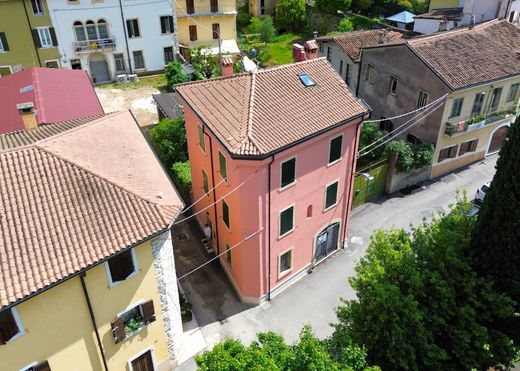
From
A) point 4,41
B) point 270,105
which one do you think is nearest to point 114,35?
point 4,41

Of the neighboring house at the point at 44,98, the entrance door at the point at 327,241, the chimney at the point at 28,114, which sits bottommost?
the entrance door at the point at 327,241

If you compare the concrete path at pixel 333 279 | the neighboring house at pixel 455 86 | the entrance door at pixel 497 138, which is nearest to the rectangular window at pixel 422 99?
the neighboring house at pixel 455 86

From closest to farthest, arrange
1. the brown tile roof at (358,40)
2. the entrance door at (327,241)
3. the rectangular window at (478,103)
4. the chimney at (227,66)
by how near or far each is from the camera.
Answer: the chimney at (227,66) → the entrance door at (327,241) → the rectangular window at (478,103) → the brown tile roof at (358,40)

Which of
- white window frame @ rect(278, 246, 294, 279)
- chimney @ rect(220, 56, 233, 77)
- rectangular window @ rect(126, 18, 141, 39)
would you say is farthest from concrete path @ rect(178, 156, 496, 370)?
rectangular window @ rect(126, 18, 141, 39)

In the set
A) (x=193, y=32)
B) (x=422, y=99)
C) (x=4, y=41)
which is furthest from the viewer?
(x=193, y=32)

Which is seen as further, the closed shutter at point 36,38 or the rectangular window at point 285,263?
the closed shutter at point 36,38

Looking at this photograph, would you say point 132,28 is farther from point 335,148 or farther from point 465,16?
point 465,16

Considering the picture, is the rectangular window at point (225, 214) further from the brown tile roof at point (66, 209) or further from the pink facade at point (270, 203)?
the brown tile roof at point (66, 209)

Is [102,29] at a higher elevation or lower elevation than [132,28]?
higher
